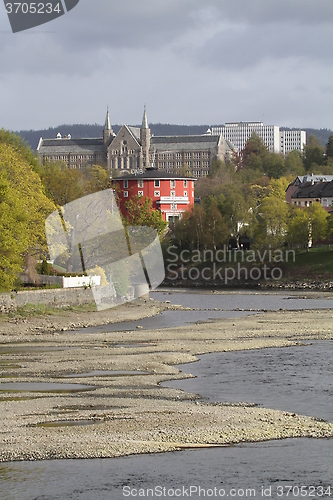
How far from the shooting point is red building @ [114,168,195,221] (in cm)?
12412

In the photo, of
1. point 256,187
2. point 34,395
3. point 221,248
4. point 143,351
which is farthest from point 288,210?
point 34,395

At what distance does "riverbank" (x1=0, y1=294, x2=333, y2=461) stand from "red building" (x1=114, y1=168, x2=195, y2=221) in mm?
83982

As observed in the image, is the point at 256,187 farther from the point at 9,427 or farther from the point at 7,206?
the point at 9,427

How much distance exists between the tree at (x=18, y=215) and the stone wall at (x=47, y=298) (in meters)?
0.88

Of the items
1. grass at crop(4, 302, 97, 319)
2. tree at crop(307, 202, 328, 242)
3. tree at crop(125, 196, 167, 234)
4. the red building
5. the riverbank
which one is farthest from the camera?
the red building

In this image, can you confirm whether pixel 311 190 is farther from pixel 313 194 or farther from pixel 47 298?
pixel 47 298

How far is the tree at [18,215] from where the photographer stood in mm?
46688

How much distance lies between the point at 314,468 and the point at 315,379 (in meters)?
9.91

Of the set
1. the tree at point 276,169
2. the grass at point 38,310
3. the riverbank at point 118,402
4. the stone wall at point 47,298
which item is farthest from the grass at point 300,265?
the tree at point 276,169

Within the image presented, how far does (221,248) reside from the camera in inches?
4318

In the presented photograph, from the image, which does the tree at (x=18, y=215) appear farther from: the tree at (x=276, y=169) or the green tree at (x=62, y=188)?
the tree at (x=276, y=169)

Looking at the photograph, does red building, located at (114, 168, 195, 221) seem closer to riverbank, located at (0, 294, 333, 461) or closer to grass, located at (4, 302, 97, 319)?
grass, located at (4, 302, 97, 319)
